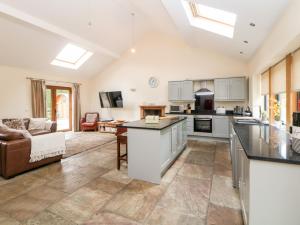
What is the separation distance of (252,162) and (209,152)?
10.9ft

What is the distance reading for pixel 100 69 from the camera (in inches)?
324

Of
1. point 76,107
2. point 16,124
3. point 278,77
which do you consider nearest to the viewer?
point 278,77

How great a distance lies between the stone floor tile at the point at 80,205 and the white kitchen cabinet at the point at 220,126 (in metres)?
4.21

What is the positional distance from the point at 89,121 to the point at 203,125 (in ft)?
17.1

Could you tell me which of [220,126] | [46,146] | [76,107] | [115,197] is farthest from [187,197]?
[76,107]

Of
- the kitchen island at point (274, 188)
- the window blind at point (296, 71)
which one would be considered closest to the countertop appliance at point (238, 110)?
the window blind at point (296, 71)

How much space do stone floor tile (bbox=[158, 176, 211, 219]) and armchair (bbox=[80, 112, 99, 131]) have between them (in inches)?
226

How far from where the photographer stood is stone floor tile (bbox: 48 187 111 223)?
206 cm

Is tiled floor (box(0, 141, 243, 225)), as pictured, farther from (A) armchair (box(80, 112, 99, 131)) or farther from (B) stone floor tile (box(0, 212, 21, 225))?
(A) armchair (box(80, 112, 99, 131))

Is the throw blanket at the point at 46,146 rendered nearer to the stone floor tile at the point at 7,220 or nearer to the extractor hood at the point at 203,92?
the stone floor tile at the point at 7,220

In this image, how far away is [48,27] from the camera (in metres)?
4.50

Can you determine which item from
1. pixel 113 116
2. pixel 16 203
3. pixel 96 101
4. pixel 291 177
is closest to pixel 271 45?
pixel 291 177

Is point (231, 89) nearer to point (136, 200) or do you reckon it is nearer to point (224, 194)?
point (224, 194)

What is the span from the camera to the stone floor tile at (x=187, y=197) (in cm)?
218
